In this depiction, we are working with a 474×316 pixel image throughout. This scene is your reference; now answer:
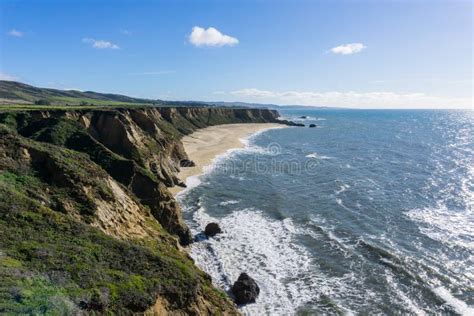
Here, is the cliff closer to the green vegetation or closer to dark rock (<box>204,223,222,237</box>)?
the green vegetation

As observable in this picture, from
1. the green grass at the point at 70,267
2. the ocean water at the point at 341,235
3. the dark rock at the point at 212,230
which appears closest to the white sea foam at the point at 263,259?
the ocean water at the point at 341,235

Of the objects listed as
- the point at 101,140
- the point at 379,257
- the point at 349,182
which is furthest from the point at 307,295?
the point at 101,140

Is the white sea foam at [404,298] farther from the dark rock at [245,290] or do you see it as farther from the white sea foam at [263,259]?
the dark rock at [245,290]

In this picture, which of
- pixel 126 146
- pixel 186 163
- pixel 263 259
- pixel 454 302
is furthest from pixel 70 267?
pixel 186 163

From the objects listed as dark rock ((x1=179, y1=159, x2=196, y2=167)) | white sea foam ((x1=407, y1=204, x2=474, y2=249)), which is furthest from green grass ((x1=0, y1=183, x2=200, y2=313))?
dark rock ((x1=179, y1=159, x2=196, y2=167))

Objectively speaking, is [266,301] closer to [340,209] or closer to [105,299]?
[105,299]

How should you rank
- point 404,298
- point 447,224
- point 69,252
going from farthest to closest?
point 447,224 < point 404,298 < point 69,252

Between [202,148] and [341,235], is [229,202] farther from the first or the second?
[202,148]
